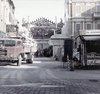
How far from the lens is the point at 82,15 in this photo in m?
63.1

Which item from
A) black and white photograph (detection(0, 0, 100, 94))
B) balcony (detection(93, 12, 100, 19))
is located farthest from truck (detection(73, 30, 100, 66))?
balcony (detection(93, 12, 100, 19))

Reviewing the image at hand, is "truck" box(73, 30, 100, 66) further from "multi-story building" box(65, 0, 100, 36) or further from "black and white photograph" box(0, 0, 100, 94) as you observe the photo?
"multi-story building" box(65, 0, 100, 36)

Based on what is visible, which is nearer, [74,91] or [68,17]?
[74,91]

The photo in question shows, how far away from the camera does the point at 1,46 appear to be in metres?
26.8

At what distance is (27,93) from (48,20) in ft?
231

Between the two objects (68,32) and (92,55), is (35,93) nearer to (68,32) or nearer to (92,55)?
(92,55)

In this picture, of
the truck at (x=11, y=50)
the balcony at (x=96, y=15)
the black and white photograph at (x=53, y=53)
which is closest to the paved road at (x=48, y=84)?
the black and white photograph at (x=53, y=53)

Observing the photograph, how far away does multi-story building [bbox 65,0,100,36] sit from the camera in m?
62.9

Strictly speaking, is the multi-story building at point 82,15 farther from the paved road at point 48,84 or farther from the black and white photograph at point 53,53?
the paved road at point 48,84

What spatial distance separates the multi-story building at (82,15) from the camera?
62.9m

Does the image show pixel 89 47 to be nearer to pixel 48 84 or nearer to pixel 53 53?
pixel 48 84

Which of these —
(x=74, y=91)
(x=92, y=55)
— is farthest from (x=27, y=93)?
(x=92, y=55)

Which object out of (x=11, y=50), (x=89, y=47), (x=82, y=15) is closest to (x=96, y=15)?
(x=82, y=15)

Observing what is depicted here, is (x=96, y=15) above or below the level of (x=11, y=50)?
above
